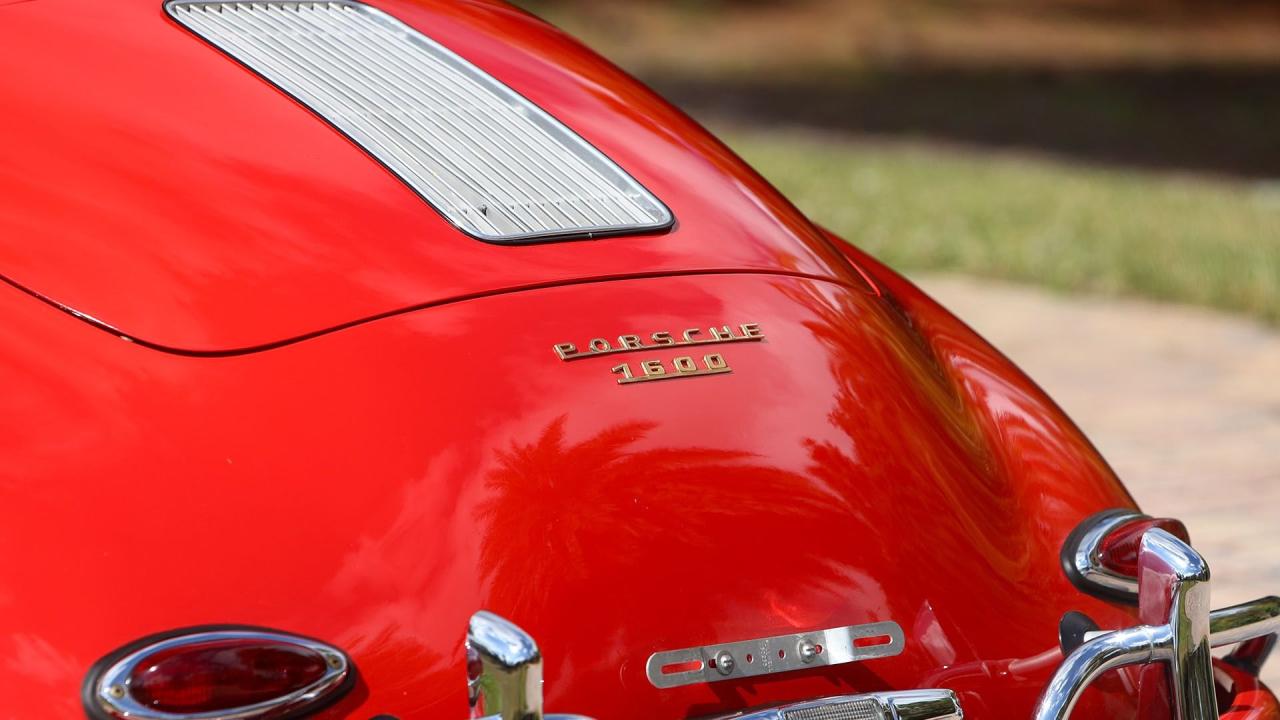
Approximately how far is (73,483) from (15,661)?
18cm

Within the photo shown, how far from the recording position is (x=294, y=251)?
1.76 m

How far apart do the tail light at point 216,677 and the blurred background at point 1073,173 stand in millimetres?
2591

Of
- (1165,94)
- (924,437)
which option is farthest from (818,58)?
(924,437)

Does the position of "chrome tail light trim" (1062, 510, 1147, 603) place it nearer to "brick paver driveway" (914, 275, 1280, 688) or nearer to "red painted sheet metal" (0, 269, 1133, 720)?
"red painted sheet metal" (0, 269, 1133, 720)

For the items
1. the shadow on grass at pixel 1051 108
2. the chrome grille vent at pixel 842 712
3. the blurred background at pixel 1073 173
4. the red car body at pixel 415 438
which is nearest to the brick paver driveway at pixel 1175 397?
the blurred background at pixel 1073 173

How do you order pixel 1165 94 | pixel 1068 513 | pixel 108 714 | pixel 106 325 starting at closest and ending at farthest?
pixel 108 714, pixel 106 325, pixel 1068 513, pixel 1165 94

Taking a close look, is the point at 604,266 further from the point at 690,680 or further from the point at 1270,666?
the point at 1270,666

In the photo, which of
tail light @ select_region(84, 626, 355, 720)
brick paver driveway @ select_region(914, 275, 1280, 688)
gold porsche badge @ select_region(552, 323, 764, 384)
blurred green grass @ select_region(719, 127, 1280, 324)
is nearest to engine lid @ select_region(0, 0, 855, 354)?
gold porsche badge @ select_region(552, 323, 764, 384)

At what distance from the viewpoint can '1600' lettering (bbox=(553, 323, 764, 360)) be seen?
1753mm

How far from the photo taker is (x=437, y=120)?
2.08 meters

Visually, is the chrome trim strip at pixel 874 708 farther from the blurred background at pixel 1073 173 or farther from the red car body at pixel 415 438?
the blurred background at pixel 1073 173

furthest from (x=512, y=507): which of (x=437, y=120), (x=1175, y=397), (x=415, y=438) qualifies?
(x=1175, y=397)

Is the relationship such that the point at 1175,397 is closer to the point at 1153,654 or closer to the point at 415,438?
the point at 1153,654

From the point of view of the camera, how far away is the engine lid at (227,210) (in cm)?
169
